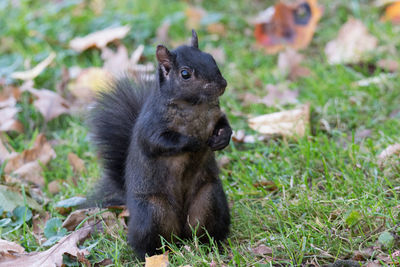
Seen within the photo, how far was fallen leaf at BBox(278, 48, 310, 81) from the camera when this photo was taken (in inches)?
161

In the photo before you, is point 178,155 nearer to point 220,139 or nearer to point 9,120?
point 220,139

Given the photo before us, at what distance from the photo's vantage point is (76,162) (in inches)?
130

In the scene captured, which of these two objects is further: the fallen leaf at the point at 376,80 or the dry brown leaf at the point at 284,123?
the fallen leaf at the point at 376,80

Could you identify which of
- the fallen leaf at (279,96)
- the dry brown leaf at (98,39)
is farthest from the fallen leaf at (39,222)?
the dry brown leaf at (98,39)

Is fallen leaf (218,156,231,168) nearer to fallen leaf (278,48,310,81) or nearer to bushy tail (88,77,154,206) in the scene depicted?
→ bushy tail (88,77,154,206)

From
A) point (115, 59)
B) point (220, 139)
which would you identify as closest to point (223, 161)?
point (220, 139)

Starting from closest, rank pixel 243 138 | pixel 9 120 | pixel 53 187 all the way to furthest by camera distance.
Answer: pixel 53 187 → pixel 243 138 → pixel 9 120

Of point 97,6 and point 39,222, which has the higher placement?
point 97,6

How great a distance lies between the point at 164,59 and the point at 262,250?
0.85 meters

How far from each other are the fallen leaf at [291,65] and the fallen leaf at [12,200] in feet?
6.62

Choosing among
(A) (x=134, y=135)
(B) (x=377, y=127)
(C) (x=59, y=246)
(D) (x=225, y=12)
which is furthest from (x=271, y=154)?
(D) (x=225, y=12)

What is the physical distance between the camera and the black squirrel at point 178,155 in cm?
223

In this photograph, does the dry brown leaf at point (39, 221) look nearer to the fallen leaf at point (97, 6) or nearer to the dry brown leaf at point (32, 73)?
the dry brown leaf at point (32, 73)

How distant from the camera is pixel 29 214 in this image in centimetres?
280
